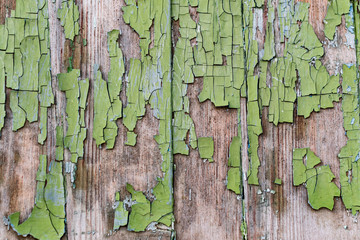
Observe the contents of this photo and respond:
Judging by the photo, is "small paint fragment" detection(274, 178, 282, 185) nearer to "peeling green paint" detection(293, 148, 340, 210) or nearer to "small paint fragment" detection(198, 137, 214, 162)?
"peeling green paint" detection(293, 148, 340, 210)

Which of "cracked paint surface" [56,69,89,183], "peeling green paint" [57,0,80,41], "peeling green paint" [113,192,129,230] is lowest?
"peeling green paint" [113,192,129,230]

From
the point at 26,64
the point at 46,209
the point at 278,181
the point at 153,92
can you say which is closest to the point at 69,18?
the point at 26,64

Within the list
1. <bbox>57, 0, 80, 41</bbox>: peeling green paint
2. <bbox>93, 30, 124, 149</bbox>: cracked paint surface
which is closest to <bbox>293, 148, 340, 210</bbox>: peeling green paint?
<bbox>93, 30, 124, 149</bbox>: cracked paint surface

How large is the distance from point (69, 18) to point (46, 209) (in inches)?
18.9

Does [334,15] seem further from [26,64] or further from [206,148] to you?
[26,64]

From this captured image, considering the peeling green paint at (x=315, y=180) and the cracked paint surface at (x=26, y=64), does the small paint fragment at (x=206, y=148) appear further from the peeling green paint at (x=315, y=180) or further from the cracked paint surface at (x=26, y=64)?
the cracked paint surface at (x=26, y=64)

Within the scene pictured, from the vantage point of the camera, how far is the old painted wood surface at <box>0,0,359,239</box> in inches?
34.0

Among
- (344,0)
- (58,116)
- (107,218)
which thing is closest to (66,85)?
(58,116)

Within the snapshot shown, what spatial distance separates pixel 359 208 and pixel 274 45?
46 centimetres

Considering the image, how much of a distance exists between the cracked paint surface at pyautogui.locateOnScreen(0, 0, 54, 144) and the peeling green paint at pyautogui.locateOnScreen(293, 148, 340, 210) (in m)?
0.64

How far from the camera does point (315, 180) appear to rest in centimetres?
87

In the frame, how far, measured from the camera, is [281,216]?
2.89ft

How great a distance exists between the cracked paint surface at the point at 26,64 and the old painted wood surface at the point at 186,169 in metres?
0.02

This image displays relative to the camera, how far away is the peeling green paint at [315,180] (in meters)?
0.87
